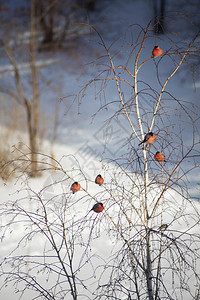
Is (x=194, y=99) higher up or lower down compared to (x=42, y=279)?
higher up

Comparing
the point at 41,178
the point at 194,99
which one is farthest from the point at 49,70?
the point at 194,99

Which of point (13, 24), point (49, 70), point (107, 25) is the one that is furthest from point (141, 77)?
point (13, 24)

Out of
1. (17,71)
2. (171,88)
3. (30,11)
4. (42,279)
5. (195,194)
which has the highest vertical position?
(30,11)

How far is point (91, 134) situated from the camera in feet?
2.86

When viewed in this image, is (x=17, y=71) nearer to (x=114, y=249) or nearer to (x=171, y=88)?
(x=171, y=88)

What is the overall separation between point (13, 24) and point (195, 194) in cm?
69

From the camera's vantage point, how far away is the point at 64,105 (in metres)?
0.90

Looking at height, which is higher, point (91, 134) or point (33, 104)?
point (33, 104)

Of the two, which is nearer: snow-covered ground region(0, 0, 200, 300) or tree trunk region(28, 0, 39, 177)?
snow-covered ground region(0, 0, 200, 300)

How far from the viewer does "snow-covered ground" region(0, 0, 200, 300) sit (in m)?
0.77

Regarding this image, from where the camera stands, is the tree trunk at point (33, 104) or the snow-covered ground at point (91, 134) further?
the tree trunk at point (33, 104)

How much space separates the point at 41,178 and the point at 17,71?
0.33 metres

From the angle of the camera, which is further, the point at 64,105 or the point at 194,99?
the point at 64,105

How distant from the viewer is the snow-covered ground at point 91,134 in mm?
766
